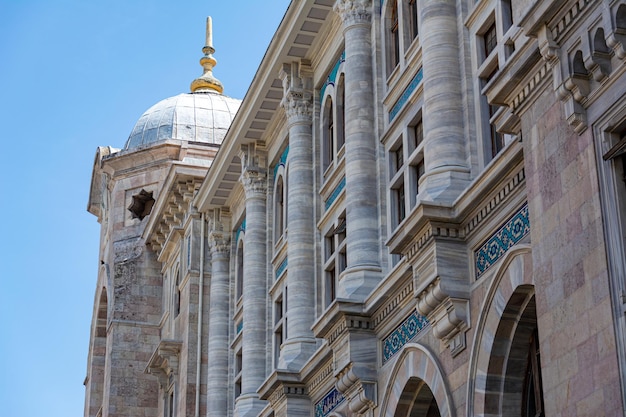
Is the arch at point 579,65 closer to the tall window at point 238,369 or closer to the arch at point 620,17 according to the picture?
the arch at point 620,17

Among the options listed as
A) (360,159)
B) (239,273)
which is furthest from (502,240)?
(239,273)

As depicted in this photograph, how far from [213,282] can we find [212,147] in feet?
37.8

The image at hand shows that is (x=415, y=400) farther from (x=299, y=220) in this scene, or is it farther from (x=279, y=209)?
(x=279, y=209)

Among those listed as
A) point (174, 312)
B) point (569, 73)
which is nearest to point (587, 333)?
point (569, 73)

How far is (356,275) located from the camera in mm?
24953

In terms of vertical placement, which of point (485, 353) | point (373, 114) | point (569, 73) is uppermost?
point (373, 114)

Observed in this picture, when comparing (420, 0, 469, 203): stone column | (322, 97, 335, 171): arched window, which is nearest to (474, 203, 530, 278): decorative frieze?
(420, 0, 469, 203): stone column

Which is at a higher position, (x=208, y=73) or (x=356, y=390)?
(x=208, y=73)

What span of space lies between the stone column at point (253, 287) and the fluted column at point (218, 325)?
3.77m

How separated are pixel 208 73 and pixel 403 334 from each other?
3930 cm

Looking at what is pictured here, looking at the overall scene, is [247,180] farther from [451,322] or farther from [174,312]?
[451,322]

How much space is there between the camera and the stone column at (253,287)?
33344 mm

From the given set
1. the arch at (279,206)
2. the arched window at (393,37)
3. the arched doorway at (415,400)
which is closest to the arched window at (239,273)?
the arch at (279,206)

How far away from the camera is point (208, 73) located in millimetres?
60500
